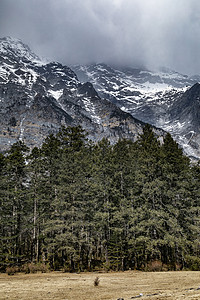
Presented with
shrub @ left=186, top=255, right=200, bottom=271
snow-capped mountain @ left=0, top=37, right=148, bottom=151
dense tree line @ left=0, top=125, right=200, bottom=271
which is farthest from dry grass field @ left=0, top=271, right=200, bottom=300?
snow-capped mountain @ left=0, top=37, right=148, bottom=151

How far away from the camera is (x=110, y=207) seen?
22375 mm

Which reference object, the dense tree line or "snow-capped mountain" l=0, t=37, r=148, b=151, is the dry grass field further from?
"snow-capped mountain" l=0, t=37, r=148, b=151

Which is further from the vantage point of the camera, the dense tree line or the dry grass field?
the dense tree line

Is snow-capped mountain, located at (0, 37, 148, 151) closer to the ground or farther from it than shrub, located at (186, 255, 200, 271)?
farther from it

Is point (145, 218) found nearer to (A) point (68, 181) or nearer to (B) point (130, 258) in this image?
(B) point (130, 258)

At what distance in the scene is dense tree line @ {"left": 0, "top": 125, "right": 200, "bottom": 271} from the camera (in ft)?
70.9

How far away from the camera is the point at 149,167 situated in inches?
961

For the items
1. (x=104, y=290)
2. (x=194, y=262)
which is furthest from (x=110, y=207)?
(x=104, y=290)

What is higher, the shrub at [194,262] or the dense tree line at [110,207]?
the dense tree line at [110,207]

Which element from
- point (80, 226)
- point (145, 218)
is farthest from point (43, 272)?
point (145, 218)

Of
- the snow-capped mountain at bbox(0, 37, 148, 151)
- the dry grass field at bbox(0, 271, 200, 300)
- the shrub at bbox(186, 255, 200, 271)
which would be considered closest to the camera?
the dry grass field at bbox(0, 271, 200, 300)

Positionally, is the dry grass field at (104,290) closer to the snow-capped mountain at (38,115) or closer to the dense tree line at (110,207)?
the dense tree line at (110,207)

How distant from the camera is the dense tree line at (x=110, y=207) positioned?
70.9ft

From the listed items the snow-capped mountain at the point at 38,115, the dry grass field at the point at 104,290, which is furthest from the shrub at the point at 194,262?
the snow-capped mountain at the point at 38,115
